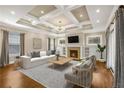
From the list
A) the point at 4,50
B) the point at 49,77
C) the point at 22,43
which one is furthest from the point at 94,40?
the point at 4,50

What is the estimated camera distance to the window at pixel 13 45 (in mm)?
4950

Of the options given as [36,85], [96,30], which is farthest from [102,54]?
[36,85]

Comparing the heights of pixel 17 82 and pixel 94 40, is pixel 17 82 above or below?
below

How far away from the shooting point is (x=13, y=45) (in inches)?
201

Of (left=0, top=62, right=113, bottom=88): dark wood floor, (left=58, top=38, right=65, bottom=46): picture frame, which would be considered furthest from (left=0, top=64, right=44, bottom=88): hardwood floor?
(left=58, top=38, right=65, bottom=46): picture frame

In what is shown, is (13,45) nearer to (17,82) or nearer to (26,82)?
(17,82)

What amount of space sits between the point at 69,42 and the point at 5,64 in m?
5.05

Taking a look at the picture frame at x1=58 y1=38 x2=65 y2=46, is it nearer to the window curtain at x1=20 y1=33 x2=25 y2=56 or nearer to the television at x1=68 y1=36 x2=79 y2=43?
the television at x1=68 y1=36 x2=79 y2=43

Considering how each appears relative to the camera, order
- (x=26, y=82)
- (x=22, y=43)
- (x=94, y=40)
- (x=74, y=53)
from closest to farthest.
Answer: (x=26, y=82)
(x=22, y=43)
(x=94, y=40)
(x=74, y=53)

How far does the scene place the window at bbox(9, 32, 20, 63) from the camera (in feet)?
16.2

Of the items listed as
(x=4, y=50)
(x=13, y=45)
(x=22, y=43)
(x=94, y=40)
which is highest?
(x=94, y=40)

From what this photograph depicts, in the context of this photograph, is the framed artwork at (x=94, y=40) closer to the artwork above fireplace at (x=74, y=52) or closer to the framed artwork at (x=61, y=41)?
the artwork above fireplace at (x=74, y=52)
